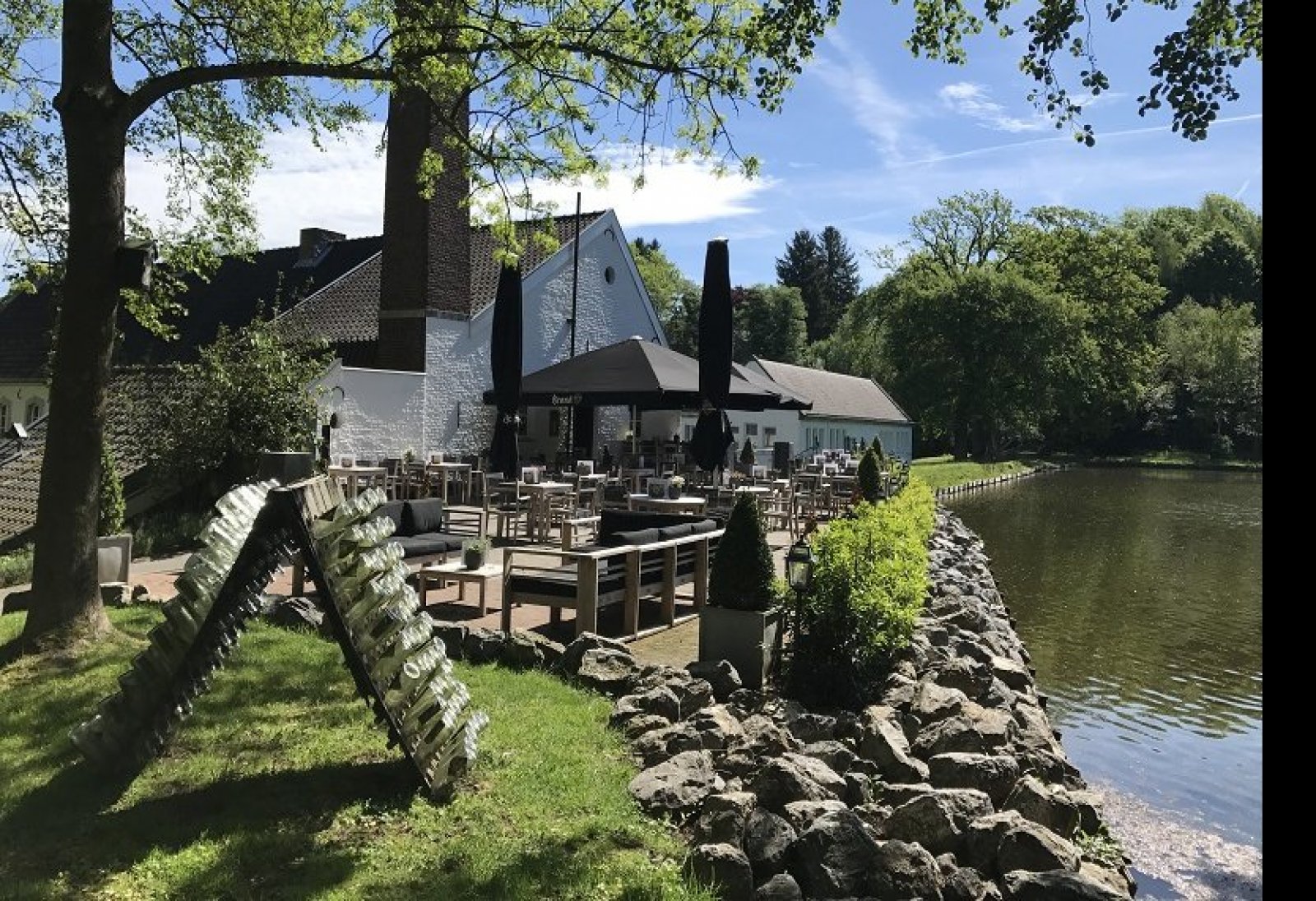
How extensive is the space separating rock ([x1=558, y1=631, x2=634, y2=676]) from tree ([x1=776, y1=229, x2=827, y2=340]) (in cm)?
8049

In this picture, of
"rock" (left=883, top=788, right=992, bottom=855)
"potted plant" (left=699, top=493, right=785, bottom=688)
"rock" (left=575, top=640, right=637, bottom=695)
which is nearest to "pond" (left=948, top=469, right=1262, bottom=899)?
"rock" (left=883, top=788, right=992, bottom=855)

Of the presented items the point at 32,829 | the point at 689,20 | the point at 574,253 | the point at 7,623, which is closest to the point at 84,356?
the point at 7,623

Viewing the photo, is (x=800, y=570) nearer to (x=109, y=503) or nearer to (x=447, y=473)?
(x=109, y=503)

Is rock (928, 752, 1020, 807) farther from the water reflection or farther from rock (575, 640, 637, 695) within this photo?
rock (575, 640, 637, 695)

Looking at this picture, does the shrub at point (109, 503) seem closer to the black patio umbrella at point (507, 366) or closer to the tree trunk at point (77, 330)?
the tree trunk at point (77, 330)

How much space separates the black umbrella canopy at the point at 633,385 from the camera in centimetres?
1509

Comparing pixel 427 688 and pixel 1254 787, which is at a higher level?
pixel 427 688

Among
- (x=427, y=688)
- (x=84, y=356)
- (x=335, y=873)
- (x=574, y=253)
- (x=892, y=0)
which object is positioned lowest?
(x=335, y=873)

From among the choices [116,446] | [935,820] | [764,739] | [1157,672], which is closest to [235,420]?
[116,446]

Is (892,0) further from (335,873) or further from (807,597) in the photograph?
(335,873)

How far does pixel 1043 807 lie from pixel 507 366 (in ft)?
36.2

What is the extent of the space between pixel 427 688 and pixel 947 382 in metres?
48.4

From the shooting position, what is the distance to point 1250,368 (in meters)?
54.1

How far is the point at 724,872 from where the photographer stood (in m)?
4.10
